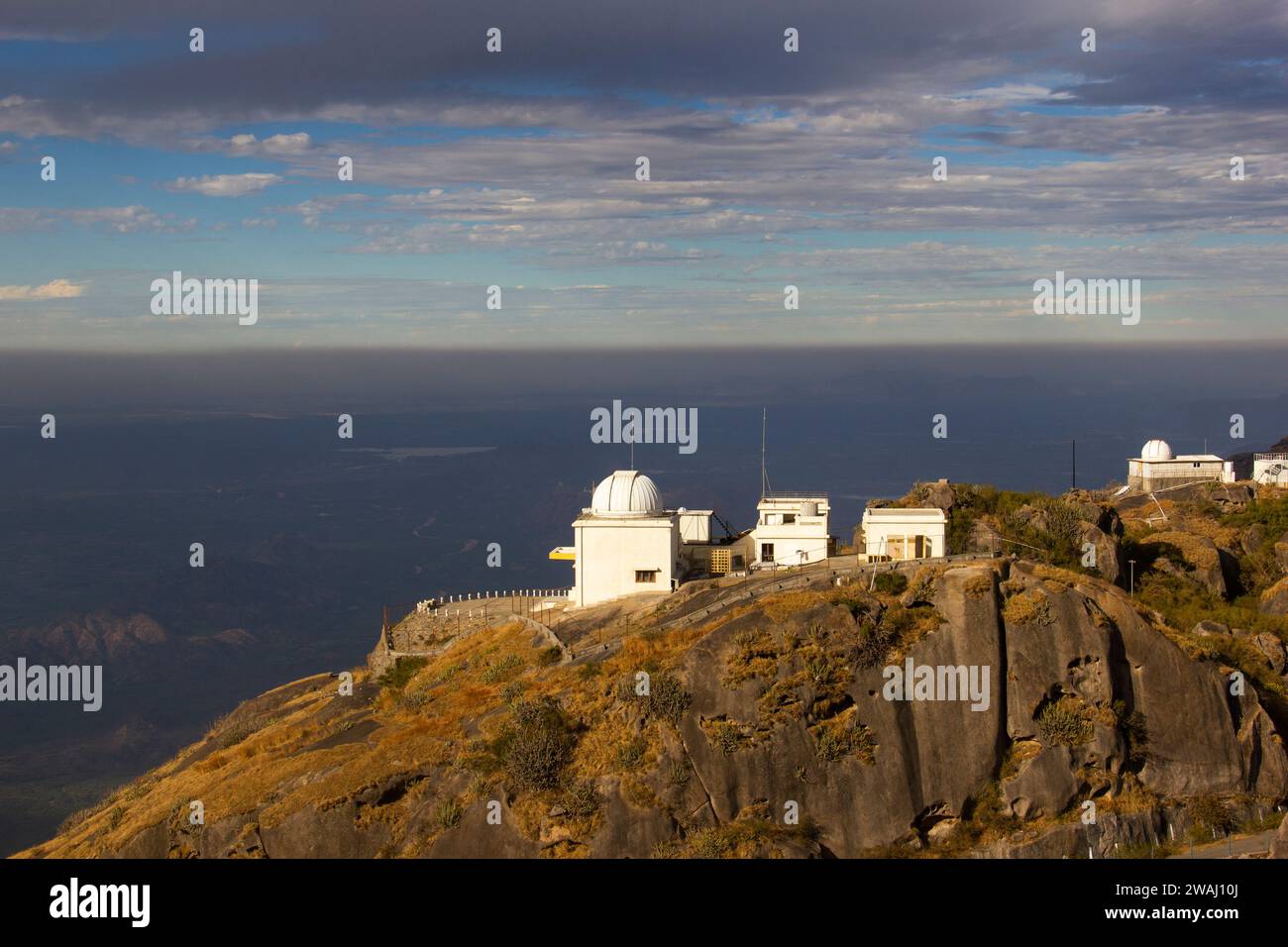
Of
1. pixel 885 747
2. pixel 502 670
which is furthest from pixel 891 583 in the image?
pixel 502 670

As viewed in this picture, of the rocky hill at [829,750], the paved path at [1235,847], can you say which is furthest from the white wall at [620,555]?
the paved path at [1235,847]

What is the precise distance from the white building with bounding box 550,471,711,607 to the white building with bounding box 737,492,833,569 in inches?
135

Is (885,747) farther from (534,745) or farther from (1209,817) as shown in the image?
(534,745)

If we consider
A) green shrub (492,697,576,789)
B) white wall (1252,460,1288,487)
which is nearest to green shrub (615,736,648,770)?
green shrub (492,697,576,789)

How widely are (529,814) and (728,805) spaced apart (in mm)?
5594

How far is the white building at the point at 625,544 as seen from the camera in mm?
54000

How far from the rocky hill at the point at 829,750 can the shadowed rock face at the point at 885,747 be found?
0.06m

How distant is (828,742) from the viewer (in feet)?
128

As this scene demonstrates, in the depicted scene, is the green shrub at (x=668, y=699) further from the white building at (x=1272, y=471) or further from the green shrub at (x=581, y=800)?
the white building at (x=1272, y=471)

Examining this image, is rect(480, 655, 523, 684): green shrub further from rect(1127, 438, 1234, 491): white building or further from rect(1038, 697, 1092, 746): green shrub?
rect(1127, 438, 1234, 491): white building

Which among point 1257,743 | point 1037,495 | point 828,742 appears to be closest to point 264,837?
point 828,742

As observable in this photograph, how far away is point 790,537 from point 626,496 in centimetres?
701

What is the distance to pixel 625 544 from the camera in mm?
54281
